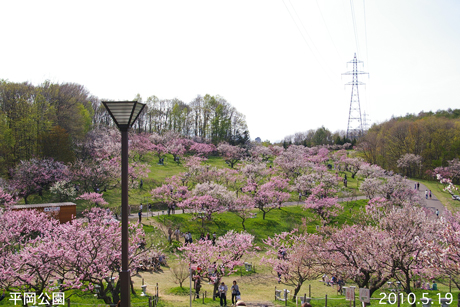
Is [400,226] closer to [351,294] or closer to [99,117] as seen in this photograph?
[351,294]

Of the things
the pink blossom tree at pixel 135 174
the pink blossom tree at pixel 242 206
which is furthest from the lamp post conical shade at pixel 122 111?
the pink blossom tree at pixel 135 174

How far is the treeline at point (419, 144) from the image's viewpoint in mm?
64312

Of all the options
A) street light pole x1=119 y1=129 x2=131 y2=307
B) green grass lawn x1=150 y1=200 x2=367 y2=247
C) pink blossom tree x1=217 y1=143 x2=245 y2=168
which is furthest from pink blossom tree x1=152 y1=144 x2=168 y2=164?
street light pole x1=119 y1=129 x2=131 y2=307

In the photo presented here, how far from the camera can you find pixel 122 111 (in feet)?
21.7

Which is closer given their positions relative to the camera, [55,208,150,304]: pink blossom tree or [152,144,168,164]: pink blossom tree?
Result: [55,208,150,304]: pink blossom tree

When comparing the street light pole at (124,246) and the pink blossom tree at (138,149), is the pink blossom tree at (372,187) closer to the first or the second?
the pink blossom tree at (138,149)

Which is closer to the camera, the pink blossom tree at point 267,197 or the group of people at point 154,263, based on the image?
the group of people at point 154,263

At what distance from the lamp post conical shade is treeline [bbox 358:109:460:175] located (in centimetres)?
7129

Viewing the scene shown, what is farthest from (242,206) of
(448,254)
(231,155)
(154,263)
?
(231,155)

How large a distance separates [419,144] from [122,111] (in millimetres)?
74772

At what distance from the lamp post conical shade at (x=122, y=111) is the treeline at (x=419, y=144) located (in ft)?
234

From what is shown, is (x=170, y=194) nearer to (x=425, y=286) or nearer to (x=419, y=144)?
(x=425, y=286)

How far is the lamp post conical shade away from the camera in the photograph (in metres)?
6.51

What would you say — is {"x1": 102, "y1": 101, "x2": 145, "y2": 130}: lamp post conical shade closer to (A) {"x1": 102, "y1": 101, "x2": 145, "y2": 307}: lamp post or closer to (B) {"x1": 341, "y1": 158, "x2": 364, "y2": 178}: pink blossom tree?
(A) {"x1": 102, "y1": 101, "x2": 145, "y2": 307}: lamp post
